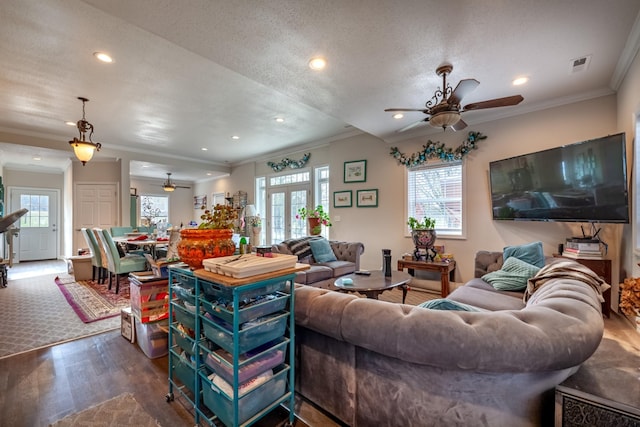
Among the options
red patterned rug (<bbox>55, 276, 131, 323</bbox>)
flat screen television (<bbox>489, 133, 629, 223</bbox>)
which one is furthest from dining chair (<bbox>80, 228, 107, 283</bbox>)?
flat screen television (<bbox>489, 133, 629, 223</bbox>)

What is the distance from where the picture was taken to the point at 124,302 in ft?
12.3

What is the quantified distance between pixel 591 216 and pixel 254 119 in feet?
15.0

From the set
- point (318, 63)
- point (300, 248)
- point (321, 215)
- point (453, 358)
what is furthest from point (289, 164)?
point (453, 358)

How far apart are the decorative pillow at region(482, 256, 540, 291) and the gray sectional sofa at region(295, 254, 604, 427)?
1.33 metres

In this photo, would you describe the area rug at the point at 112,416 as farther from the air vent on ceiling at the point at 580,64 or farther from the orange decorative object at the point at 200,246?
the air vent on ceiling at the point at 580,64

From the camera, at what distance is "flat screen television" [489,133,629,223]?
253cm

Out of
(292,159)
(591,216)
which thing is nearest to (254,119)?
(292,159)

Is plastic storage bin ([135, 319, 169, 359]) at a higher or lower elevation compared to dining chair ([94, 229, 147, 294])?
lower

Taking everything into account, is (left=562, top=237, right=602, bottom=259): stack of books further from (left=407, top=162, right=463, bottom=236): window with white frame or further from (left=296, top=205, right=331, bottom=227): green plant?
(left=296, top=205, right=331, bottom=227): green plant

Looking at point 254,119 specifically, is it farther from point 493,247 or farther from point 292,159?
point 493,247

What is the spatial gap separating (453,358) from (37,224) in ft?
34.8

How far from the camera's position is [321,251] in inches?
174

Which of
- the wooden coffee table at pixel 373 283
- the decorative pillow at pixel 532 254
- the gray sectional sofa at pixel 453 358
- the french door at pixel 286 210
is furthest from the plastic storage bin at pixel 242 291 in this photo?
the french door at pixel 286 210

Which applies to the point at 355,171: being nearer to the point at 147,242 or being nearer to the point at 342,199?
the point at 342,199
